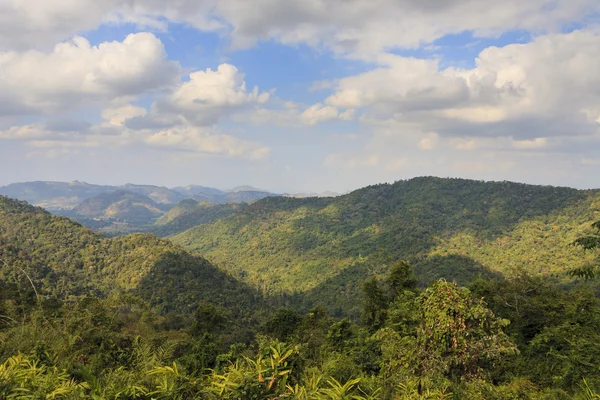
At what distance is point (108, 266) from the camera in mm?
99062

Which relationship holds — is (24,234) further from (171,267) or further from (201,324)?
(201,324)

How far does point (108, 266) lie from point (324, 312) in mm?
82760

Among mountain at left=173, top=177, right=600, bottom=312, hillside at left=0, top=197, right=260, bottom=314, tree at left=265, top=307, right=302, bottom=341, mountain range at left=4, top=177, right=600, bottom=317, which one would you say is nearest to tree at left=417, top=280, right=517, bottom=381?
tree at left=265, top=307, right=302, bottom=341

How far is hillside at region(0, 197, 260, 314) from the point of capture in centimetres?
7956

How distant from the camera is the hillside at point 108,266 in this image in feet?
261

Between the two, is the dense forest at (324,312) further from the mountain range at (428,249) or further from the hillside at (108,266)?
the mountain range at (428,249)

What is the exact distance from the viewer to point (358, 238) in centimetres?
18538

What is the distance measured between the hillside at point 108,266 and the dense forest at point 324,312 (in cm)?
58

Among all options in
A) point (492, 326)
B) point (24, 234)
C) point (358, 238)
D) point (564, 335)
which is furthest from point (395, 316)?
point (358, 238)

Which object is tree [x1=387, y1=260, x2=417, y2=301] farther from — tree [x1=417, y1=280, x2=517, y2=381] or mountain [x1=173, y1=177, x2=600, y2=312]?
mountain [x1=173, y1=177, x2=600, y2=312]

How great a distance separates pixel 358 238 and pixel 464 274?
92.4 m

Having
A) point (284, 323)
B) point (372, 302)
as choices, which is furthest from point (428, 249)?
point (372, 302)

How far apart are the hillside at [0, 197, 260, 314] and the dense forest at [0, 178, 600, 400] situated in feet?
1.89

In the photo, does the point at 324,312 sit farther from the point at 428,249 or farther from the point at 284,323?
the point at 428,249
